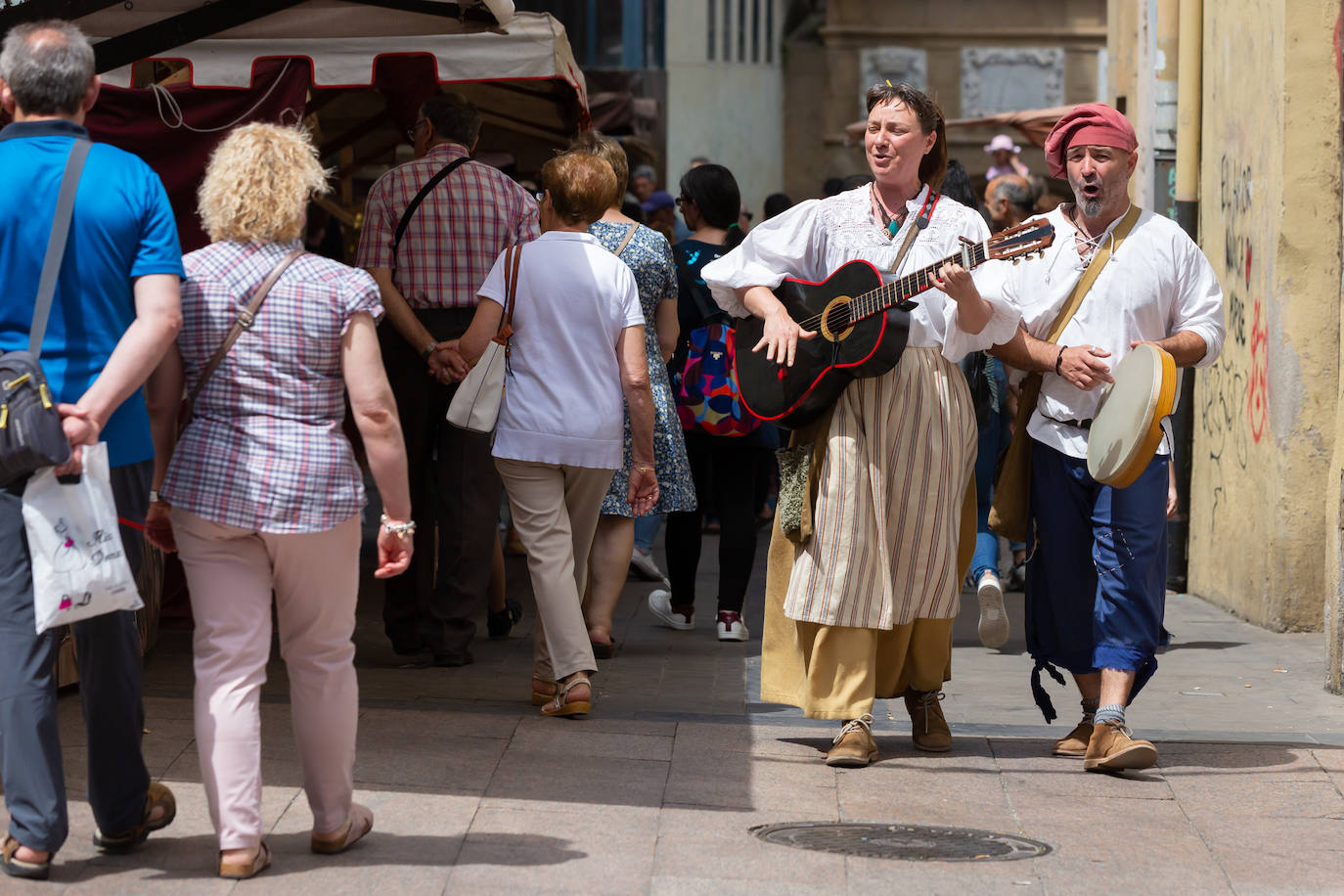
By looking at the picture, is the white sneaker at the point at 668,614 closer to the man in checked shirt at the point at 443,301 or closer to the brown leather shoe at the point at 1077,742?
the man in checked shirt at the point at 443,301

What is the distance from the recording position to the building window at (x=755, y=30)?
26656mm

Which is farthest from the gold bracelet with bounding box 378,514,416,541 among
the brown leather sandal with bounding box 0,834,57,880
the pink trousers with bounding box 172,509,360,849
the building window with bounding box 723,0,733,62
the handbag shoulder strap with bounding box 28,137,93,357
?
the building window with bounding box 723,0,733,62

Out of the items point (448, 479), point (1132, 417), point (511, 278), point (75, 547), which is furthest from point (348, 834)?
point (448, 479)

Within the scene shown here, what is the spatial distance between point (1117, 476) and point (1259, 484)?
364cm

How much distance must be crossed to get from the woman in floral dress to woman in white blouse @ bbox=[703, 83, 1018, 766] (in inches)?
56.9

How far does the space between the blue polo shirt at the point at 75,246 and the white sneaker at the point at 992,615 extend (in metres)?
4.39

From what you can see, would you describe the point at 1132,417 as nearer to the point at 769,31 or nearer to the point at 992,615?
the point at 992,615

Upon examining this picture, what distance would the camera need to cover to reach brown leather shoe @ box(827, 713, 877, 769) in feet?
18.3

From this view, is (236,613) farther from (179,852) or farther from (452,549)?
(452,549)

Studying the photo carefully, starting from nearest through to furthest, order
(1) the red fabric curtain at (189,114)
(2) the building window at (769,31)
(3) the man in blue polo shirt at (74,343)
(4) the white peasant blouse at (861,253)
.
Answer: (3) the man in blue polo shirt at (74,343)
(4) the white peasant blouse at (861,253)
(1) the red fabric curtain at (189,114)
(2) the building window at (769,31)

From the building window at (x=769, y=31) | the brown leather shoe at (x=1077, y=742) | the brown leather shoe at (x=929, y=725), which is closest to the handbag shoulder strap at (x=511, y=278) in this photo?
the brown leather shoe at (x=929, y=725)

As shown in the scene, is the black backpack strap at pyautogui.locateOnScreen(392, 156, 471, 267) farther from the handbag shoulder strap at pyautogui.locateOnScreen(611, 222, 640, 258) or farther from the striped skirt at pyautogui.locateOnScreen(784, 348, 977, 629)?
the striped skirt at pyautogui.locateOnScreen(784, 348, 977, 629)

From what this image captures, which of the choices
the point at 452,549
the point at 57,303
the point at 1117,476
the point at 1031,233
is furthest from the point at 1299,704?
the point at 57,303

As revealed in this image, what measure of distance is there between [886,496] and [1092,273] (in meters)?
0.90
